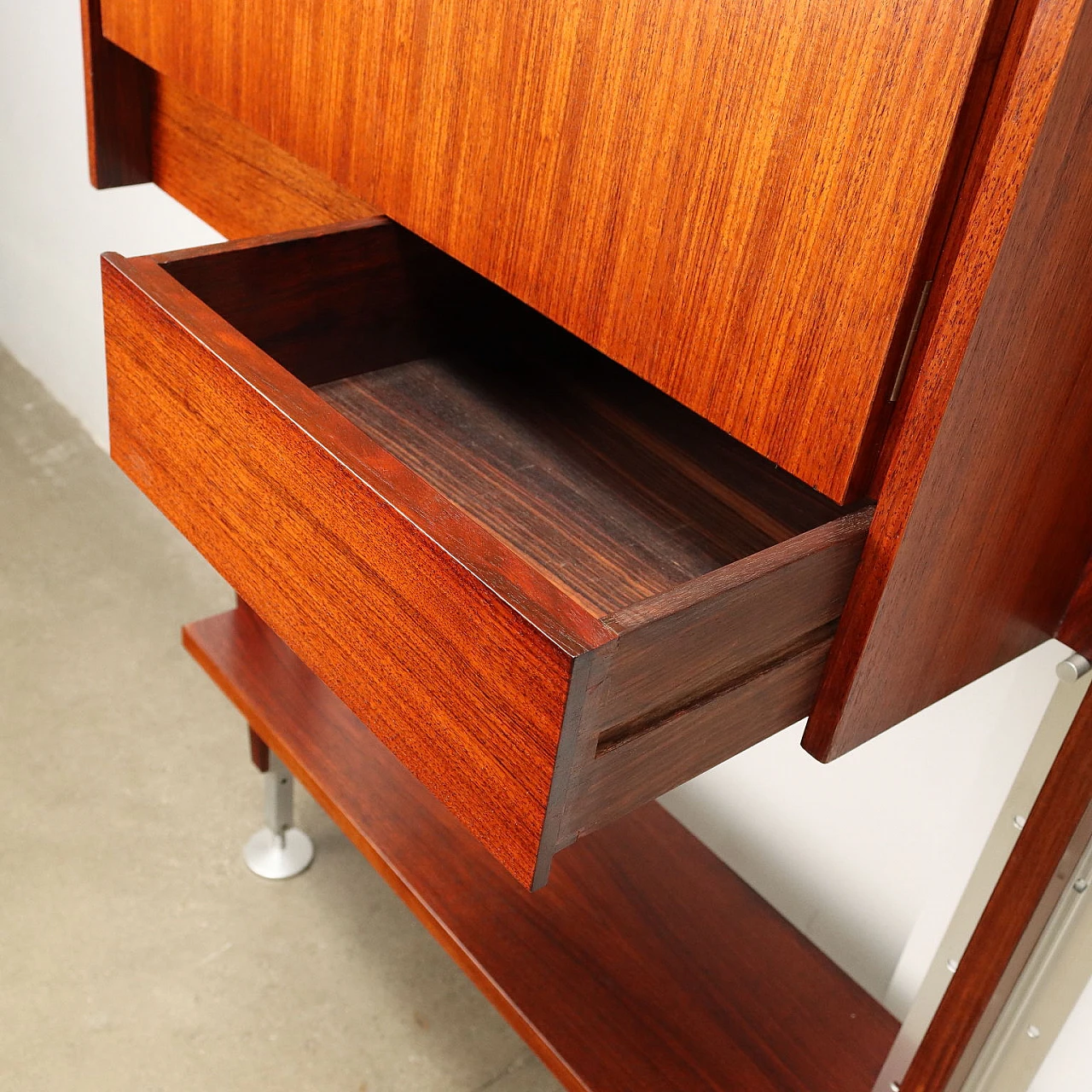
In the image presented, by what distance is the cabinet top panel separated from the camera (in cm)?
43

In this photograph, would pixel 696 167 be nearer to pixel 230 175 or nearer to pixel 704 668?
pixel 704 668

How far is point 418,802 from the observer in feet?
3.54

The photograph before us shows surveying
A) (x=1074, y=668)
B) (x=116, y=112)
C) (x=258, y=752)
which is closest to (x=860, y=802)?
(x=1074, y=668)

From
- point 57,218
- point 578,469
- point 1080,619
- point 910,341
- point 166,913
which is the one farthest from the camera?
point 57,218

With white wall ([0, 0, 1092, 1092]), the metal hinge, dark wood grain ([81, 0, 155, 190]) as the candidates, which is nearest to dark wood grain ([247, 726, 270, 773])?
white wall ([0, 0, 1092, 1092])

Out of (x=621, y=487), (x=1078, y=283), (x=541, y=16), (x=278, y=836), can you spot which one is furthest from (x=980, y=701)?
(x=278, y=836)

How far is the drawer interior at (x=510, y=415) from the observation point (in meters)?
0.68

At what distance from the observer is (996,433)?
Answer: 49 centimetres

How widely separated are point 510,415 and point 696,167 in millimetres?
306

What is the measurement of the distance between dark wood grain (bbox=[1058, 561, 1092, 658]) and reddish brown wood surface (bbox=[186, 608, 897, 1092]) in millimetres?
429

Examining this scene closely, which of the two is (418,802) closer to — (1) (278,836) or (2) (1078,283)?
(1) (278,836)

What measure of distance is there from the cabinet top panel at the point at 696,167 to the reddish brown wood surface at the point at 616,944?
56cm

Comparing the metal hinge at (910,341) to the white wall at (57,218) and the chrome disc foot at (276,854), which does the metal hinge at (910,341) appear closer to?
the chrome disc foot at (276,854)

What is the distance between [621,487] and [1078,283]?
0.31 m
